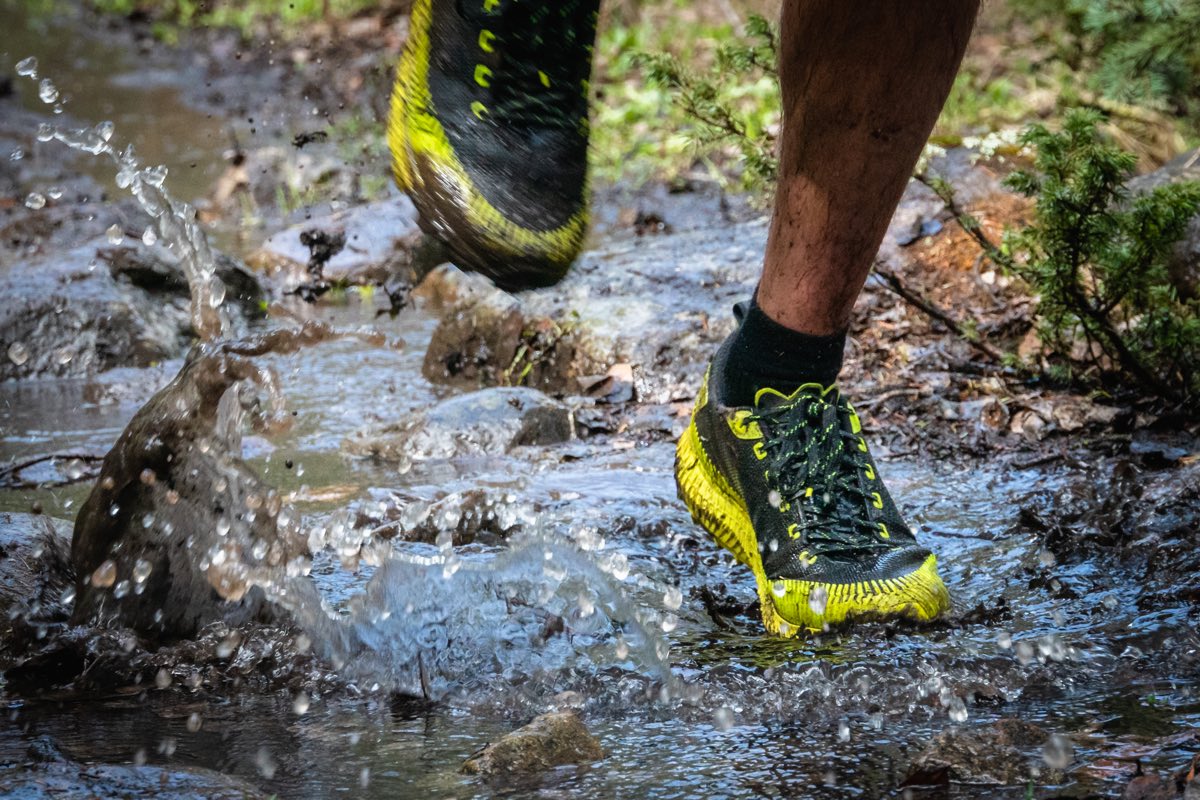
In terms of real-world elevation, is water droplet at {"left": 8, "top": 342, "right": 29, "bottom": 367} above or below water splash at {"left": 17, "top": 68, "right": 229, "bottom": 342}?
below

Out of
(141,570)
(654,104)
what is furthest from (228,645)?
(654,104)

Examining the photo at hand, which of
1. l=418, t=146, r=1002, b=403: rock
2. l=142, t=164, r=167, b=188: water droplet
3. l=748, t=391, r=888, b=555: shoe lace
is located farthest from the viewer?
l=418, t=146, r=1002, b=403: rock

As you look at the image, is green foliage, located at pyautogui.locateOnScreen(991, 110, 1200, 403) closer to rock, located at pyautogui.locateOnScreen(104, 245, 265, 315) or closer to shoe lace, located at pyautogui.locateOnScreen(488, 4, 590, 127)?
shoe lace, located at pyautogui.locateOnScreen(488, 4, 590, 127)

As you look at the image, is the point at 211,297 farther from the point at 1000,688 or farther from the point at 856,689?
the point at 1000,688

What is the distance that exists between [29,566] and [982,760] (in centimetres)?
179

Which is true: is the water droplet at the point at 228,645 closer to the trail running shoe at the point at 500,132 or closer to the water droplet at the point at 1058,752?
the trail running shoe at the point at 500,132

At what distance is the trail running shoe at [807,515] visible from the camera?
2.31m

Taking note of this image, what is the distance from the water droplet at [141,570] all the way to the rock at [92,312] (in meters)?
2.55

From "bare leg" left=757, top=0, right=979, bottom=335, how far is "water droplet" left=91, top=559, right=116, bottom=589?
1.35 metres

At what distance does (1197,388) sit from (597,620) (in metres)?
1.83

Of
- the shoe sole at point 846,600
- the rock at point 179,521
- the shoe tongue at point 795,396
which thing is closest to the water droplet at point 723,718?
the shoe sole at point 846,600

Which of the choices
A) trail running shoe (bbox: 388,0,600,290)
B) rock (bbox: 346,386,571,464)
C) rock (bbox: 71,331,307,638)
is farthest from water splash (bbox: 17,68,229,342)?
trail running shoe (bbox: 388,0,600,290)

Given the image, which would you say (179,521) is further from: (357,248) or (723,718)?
(357,248)

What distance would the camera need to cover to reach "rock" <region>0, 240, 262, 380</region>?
4629 mm
